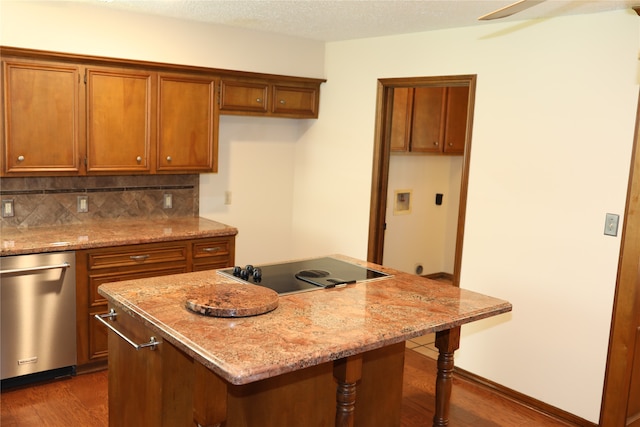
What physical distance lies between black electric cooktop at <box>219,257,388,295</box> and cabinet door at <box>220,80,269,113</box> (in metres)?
1.71

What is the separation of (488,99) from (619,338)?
5.38 feet

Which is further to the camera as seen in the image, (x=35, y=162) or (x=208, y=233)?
(x=208, y=233)

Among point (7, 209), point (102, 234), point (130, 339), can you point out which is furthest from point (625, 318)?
point (7, 209)

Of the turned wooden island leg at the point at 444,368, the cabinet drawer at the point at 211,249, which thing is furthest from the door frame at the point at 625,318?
the cabinet drawer at the point at 211,249

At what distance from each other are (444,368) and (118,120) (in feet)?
8.65

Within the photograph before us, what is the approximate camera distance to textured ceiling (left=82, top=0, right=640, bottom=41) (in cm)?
321

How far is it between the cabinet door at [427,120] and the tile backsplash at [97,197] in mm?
2137

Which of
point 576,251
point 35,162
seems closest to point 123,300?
point 35,162

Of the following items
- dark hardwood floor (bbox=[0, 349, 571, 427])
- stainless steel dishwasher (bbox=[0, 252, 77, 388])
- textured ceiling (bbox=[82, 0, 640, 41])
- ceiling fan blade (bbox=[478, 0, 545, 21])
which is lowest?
dark hardwood floor (bbox=[0, 349, 571, 427])

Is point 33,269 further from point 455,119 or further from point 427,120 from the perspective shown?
point 455,119

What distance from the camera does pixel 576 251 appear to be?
3342 millimetres

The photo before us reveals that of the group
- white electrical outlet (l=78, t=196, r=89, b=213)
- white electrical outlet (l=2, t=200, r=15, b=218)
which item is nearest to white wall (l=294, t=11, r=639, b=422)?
white electrical outlet (l=78, t=196, r=89, b=213)

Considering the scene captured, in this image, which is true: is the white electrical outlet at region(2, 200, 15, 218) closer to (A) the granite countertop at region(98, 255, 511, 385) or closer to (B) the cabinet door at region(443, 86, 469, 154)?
(A) the granite countertop at region(98, 255, 511, 385)

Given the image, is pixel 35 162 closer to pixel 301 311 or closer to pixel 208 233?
pixel 208 233
